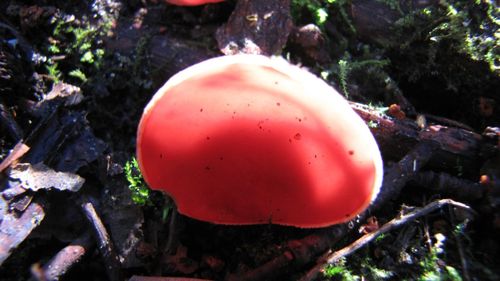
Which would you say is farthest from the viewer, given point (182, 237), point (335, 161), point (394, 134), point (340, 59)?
point (340, 59)

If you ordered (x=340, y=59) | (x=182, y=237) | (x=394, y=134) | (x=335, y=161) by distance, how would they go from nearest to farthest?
1. (x=335, y=161)
2. (x=182, y=237)
3. (x=394, y=134)
4. (x=340, y=59)

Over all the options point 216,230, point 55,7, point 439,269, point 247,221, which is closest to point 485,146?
point 439,269

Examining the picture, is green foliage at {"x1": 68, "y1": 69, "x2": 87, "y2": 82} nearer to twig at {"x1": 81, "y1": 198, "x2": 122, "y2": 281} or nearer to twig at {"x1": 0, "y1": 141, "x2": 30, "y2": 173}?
twig at {"x1": 0, "y1": 141, "x2": 30, "y2": 173}

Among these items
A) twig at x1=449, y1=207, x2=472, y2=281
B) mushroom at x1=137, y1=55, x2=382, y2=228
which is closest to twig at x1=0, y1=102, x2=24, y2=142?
mushroom at x1=137, y1=55, x2=382, y2=228

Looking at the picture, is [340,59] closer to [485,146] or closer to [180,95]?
[485,146]

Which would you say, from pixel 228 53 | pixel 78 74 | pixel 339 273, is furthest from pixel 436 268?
pixel 78 74

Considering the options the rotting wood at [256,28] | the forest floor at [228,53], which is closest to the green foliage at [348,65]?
the forest floor at [228,53]
